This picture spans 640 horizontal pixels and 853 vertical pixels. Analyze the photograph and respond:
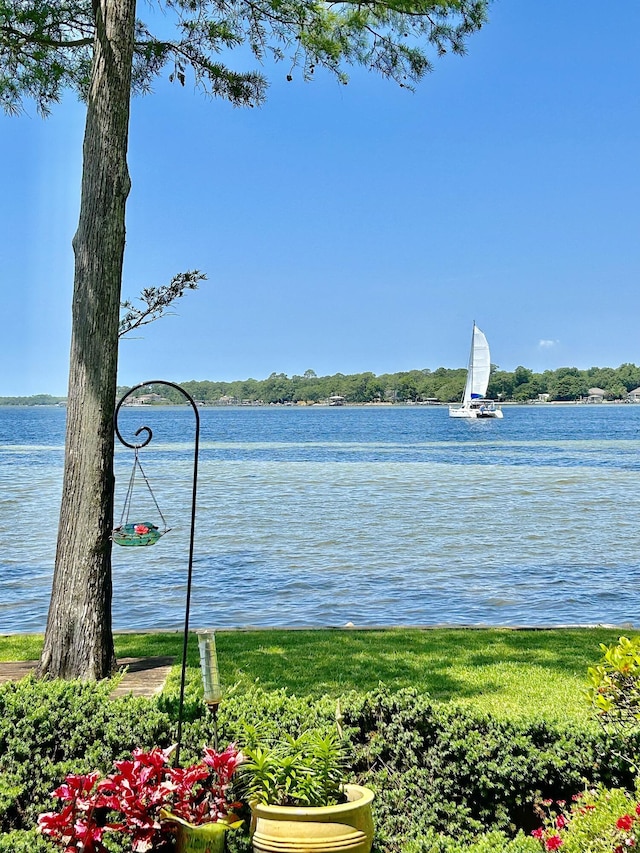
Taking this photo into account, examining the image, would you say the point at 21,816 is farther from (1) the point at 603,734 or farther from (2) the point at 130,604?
(2) the point at 130,604

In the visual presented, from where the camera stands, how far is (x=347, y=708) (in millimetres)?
3906

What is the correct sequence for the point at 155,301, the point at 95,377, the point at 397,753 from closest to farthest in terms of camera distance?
the point at 397,753 → the point at 95,377 → the point at 155,301

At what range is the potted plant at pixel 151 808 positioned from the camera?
3051 mm

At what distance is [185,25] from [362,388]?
124 meters

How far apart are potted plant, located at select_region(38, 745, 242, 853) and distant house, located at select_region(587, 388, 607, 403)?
474ft

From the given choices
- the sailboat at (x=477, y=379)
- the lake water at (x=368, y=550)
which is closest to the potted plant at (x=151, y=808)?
the lake water at (x=368, y=550)

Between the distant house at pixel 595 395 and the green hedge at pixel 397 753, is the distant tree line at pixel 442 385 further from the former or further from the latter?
the green hedge at pixel 397 753

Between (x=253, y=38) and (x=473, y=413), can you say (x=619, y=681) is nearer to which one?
(x=253, y=38)

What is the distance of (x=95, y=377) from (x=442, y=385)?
123386mm

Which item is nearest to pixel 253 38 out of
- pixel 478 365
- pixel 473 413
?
pixel 478 365

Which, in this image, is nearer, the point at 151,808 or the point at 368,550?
the point at 151,808

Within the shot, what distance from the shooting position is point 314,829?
9.70ft

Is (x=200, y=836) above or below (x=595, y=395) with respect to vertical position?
below

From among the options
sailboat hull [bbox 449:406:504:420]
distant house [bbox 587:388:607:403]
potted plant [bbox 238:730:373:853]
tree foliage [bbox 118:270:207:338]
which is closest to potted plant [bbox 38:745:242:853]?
potted plant [bbox 238:730:373:853]
